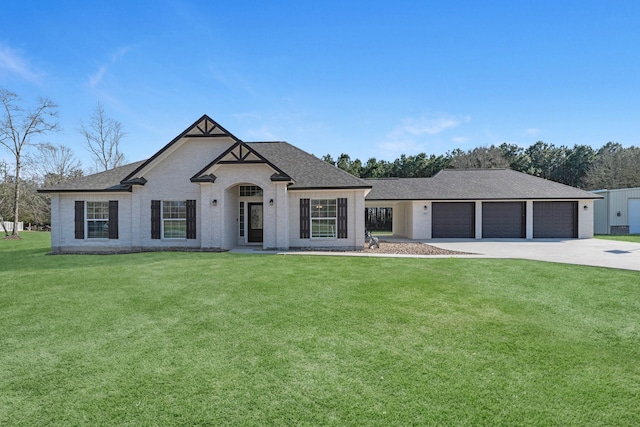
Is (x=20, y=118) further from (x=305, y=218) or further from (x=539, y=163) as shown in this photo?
(x=539, y=163)

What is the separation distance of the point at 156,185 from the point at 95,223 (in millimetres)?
3909

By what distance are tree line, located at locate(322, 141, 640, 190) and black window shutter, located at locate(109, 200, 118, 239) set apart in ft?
103

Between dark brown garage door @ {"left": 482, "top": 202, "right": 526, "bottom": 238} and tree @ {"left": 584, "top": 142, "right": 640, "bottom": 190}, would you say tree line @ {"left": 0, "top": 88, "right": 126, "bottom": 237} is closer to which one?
dark brown garage door @ {"left": 482, "top": 202, "right": 526, "bottom": 238}

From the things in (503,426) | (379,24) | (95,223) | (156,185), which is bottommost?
(503,426)

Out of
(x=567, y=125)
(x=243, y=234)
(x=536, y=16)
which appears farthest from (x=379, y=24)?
(x=567, y=125)

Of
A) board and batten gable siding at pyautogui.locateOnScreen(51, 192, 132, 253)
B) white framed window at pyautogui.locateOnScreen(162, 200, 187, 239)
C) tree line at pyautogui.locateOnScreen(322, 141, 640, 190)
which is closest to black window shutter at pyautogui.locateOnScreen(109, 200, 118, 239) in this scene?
board and batten gable siding at pyautogui.locateOnScreen(51, 192, 132, 253)

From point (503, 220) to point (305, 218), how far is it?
1486 centimetres

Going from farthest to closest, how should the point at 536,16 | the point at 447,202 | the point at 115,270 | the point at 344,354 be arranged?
1. the point at 447,202
2. the point at 536,16
3. the point at 115,270
4. the point at 344,354

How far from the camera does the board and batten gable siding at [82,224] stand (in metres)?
16.1

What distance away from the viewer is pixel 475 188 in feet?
76.2

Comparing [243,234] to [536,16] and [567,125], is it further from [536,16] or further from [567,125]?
[567,125]

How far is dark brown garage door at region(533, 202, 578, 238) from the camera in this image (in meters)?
21.8

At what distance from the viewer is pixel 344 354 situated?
4.26m

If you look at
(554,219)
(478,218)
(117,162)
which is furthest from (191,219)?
(117,162)
